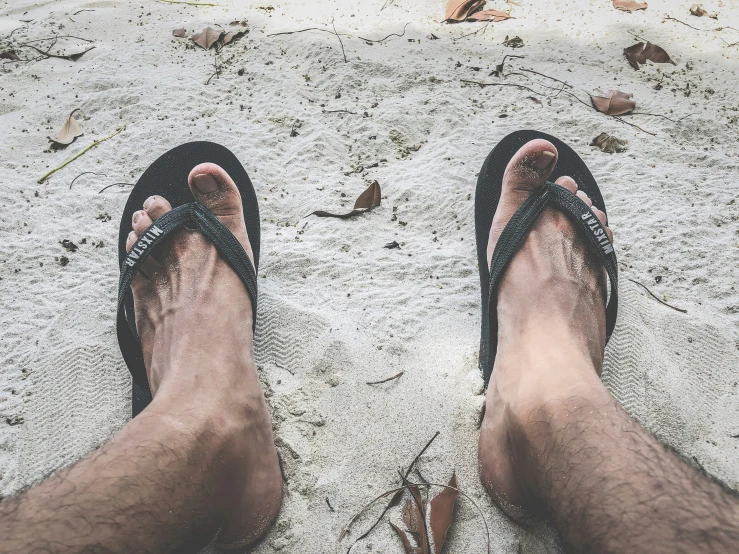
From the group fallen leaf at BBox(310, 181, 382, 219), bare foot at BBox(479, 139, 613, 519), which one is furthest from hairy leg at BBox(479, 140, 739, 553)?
fallen leaf at BBox(310, 181, 382, 219)

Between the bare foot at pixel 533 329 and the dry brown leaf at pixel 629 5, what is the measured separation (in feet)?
5.04

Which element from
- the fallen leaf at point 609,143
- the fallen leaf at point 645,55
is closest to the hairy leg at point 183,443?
the fallen leaf at point 609,143

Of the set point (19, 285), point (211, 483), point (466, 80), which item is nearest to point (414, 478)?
point (211, 483)

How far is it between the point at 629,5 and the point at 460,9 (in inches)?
34.1

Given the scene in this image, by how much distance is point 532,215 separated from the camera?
5.50ft

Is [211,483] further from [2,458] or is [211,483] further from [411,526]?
[2,458]

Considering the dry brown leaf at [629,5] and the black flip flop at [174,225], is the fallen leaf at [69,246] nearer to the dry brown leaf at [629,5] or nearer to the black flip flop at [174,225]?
the black flip flop at [174,225]

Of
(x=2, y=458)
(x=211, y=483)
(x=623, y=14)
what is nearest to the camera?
(x=211, y=483)

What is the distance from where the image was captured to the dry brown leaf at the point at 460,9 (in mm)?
2736

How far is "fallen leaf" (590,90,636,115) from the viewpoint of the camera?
7.50 feet

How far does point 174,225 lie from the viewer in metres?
1.66

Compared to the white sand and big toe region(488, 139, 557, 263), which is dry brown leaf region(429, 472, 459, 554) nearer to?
the white sand

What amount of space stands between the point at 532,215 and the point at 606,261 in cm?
25

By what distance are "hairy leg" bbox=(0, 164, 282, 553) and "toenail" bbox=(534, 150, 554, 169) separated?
959 mm
